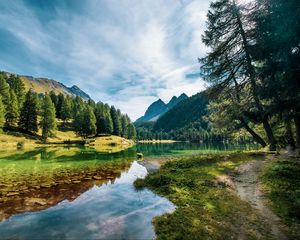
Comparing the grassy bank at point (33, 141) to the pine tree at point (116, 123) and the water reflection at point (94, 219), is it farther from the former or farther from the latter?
the water reflection at point (94, 219)

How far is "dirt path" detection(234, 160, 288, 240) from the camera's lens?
980cm

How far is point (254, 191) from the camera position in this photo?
14570 mm

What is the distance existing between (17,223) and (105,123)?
114930 millimetres

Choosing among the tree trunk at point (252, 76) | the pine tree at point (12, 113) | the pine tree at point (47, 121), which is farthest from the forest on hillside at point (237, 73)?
the pine tree at point (12, 113)

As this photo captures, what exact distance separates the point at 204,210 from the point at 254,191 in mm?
4825

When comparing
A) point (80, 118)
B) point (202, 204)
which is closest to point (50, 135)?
point (80, 118)

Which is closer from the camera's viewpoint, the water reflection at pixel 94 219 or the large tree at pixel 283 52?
the water reflection at pixel 94 219

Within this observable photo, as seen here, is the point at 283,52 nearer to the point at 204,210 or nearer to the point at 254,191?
the point at 254,191

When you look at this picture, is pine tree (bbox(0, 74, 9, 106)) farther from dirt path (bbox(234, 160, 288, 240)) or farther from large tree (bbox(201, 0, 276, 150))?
dirt path (bbox(234, 160, 288, 240))

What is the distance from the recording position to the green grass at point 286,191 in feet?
33.0

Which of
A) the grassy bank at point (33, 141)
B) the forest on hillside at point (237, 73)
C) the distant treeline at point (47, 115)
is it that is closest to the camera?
the forest on hillside at point (237, 73)

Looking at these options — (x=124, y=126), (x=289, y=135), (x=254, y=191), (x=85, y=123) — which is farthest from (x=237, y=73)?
(x=124, y=126)

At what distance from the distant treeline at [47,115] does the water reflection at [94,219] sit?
227 feet

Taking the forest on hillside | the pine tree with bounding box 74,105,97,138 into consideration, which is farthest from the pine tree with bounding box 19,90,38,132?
the forest on hillside
